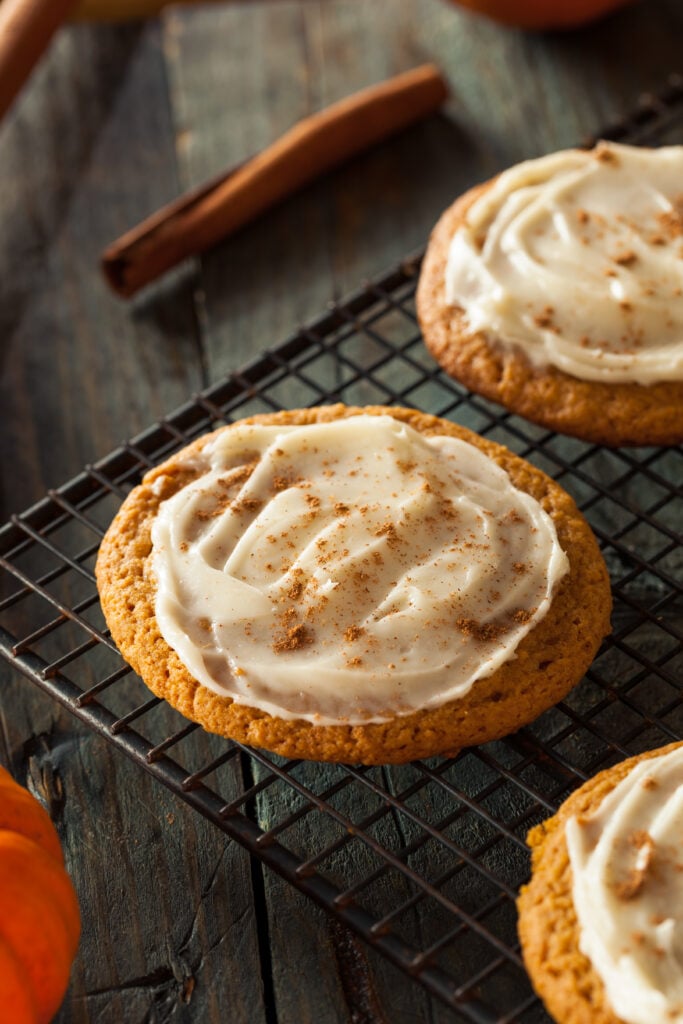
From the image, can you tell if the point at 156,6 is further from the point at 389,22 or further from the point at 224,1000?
the point at 224,1000

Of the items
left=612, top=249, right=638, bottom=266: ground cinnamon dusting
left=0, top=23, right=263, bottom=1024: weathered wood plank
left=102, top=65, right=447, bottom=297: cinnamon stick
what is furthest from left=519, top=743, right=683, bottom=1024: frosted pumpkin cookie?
left=102, top=65, right=447, bottom=297: cinnamon stick

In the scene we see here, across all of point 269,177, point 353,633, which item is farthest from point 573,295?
point 269,177

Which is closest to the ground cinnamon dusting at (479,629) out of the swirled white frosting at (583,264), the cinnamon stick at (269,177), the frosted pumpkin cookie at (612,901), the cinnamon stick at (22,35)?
the frosted pumpkin cookie at (612,901)

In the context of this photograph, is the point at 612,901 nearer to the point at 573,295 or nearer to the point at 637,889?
the point at 637,889

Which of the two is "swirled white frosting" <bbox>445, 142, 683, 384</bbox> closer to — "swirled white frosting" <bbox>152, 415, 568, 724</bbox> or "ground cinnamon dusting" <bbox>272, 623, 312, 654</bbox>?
"swirled white frosting" <bbox>152, 415, 568, 724</bbox>

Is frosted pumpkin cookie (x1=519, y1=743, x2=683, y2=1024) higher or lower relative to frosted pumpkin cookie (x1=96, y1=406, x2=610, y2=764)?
lower

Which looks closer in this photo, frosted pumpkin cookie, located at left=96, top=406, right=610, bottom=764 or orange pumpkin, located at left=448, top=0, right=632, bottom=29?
frosted pumpkin cookie, located at left=96, top=406, right=610, bottom=764

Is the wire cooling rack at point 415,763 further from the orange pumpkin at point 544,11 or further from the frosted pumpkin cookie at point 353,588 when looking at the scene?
the orange pumpkin at point 544,11

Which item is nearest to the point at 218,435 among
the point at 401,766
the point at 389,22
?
the point at 401,766

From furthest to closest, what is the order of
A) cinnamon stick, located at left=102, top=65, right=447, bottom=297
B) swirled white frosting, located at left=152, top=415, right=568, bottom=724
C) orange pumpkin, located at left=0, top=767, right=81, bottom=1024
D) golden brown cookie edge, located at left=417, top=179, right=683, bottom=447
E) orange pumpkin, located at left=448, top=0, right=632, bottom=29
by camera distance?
orange pumpkin, located at left=448, top=0, right=632, bottom=29
cinnamon stick, located at left=102, top=65, right=447, bottom=297
golden brown cookie edge, located at left=417, top=179, right=683, bottom=447
swirled white frosting, located at left=152, top=415, right=568, bottom=724
orange pumpkin, located at left=0, top=767, right=81, bottom=1024
